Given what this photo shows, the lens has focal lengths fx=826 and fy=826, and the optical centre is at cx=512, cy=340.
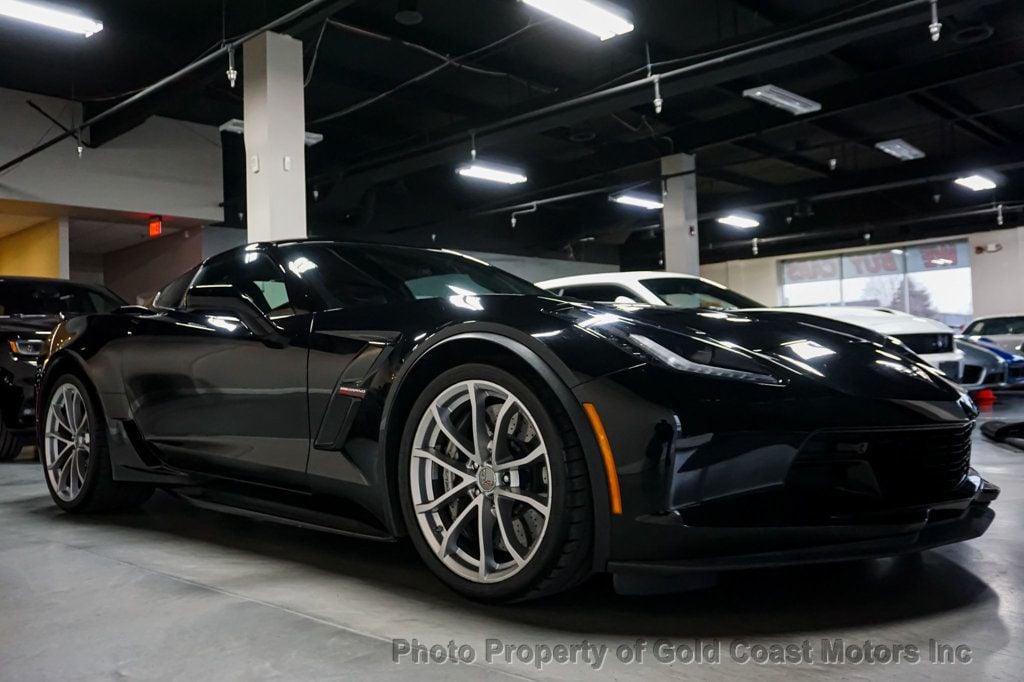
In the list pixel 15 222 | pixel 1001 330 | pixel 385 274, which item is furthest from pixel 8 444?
pixel 1001 330

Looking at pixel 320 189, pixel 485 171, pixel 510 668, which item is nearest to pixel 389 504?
pixel 510 668

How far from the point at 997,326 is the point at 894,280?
417 inches

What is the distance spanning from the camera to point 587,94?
995 centimetres

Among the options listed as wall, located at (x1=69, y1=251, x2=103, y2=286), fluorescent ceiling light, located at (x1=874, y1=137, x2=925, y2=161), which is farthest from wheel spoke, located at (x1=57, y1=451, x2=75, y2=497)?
wall, located at (x1=69, y1=251, x2=103, y2=286)

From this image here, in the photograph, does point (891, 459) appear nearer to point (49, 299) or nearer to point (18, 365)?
point (18, 365)

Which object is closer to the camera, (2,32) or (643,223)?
(2,32)

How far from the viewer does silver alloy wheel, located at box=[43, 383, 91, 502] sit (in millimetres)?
3402

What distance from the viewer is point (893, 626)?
69.3 inches

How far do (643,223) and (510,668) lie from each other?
20906 millimetres

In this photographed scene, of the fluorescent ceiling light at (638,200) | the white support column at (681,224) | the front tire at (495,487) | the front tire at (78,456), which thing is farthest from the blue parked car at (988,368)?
the front tire at (78,456)

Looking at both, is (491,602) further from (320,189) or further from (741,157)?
(741,157)

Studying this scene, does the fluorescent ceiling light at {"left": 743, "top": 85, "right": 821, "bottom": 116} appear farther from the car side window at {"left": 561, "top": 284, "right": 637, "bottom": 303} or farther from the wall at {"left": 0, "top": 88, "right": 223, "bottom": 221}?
the wall at {"left": 0, "top": 88, "right": 223, "bottom": 221}

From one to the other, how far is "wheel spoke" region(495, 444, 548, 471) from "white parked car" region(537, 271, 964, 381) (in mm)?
3784

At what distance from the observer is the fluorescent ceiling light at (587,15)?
6.99 m
